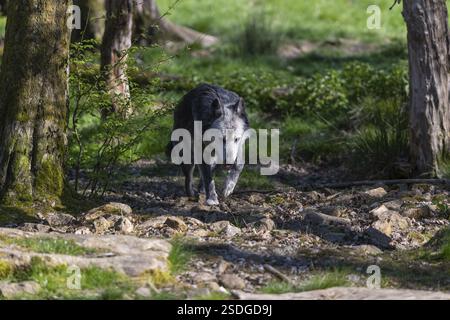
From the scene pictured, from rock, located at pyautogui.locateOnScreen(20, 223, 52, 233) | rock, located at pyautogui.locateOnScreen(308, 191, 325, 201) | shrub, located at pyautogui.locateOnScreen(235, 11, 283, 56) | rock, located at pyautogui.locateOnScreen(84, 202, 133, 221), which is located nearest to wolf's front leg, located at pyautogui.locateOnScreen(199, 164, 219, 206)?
rock, located at pyautogui.locateOnScreen(308, 191, 325, 201)

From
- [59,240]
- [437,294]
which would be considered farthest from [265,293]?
[59,240]

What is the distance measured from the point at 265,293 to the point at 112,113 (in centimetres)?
367

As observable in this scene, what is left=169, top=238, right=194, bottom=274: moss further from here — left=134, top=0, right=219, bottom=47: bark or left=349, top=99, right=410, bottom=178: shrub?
left=134, top=0, right=219, bottom=47: bark

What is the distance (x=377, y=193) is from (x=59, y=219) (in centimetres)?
370

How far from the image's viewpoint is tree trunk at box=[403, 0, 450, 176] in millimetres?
10695

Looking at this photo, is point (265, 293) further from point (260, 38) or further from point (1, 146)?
point (260, 38)

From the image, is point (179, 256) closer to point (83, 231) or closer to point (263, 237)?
point (263, 237)

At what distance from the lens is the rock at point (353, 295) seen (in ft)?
21.3

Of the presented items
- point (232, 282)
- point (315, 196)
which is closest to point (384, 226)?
point (315, 196)

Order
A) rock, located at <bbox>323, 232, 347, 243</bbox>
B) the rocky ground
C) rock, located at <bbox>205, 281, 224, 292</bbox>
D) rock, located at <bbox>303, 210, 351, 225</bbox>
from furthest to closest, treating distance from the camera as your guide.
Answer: rock, located at <bbox>303, 210, 351, 225</bbox> → rock, located at <bbox>323, 232, 347, 243</bbox> → the rocky ground → rock, located at <bbox>205, 281, 224, 292</bbox>

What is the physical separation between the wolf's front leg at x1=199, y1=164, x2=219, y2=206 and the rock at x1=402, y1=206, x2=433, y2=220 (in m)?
2.14

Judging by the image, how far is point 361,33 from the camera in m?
19.4

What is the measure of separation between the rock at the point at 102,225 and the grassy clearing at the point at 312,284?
203 cm

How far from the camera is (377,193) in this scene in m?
10.3
